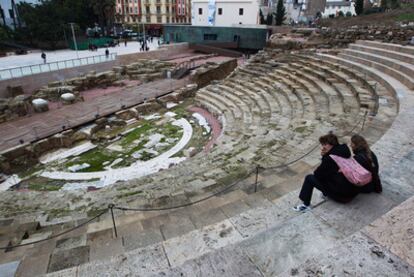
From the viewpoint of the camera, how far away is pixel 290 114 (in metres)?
10.3

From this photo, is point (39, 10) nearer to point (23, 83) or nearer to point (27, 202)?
point (23, 83)

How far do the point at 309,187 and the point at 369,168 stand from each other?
0.84 meters

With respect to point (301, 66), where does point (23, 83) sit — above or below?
below

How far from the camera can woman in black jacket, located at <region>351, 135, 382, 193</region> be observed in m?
3.55

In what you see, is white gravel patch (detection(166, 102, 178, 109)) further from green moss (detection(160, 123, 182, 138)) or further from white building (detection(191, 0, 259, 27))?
white building (detection(191, 0, 259, 27))

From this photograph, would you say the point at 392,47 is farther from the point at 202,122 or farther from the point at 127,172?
the point at 127,172

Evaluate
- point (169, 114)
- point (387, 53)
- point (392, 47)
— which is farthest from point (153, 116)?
point (392, 47)

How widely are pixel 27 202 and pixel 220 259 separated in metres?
6.80

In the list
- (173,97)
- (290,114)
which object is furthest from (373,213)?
(173,97)

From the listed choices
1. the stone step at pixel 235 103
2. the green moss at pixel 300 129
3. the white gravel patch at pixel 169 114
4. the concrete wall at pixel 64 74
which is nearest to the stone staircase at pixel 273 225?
the green moss at pixel 300 129

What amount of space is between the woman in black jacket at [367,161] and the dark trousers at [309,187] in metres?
0.51

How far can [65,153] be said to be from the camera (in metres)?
12.1

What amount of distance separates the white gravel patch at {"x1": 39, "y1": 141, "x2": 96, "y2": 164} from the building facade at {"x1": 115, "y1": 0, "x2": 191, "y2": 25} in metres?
49.6

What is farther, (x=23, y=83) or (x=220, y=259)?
(x=23, y=83)
